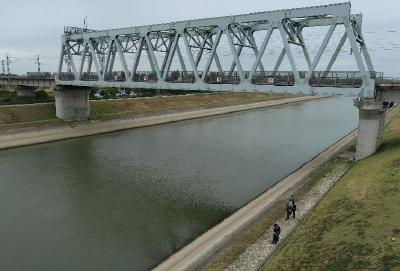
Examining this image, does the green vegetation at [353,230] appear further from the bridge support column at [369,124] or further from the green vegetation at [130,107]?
the green vegetation at [130,107]

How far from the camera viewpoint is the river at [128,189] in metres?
22.5

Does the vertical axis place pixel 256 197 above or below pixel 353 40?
below

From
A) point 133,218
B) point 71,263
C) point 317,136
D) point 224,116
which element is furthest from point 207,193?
point 224,116

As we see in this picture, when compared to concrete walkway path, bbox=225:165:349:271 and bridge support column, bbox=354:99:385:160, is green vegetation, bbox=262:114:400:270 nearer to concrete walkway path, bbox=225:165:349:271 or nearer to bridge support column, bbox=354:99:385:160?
concrete walkway path, bbox=225:165:349:271

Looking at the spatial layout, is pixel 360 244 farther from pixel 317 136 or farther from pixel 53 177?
pixel 317 136

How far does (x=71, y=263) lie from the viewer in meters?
20.8

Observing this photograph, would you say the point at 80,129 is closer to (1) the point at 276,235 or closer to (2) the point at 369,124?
(2) the point at 369,124

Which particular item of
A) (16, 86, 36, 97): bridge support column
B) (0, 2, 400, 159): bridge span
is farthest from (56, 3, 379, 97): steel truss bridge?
(16, 86, 36, 97): bridge support column

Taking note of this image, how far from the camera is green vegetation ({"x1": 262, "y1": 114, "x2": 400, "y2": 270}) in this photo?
16.3 metres

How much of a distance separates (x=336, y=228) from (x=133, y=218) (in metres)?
13.0

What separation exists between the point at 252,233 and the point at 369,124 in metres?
16.2

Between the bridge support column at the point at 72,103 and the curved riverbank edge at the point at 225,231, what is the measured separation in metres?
40.1

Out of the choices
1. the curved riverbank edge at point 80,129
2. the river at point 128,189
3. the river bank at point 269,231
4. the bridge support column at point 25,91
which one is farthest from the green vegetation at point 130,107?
the river bank at point 269,231

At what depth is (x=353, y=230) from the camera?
19.1m
